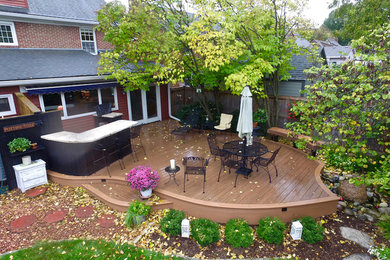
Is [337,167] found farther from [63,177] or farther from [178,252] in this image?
[63,177]

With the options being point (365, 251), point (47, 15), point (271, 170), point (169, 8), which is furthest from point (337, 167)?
point (47, 15)

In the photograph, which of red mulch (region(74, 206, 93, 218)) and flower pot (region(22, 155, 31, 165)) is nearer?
red mulch (region(74, 206, 93, 218))

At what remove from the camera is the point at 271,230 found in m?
4.86

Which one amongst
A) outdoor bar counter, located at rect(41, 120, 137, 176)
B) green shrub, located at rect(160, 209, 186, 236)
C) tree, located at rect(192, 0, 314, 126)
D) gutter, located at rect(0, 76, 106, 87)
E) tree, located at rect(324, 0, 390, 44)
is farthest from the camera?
tree, located at rect(324, 0, 390, 44)

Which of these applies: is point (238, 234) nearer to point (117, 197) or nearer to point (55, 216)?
point (117, 197)

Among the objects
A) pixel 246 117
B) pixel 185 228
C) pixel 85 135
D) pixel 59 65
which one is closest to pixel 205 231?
pixel 185 228

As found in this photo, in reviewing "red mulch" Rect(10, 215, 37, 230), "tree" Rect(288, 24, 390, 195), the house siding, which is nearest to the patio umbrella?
"tree" Rect(288, 24, 390, 195)

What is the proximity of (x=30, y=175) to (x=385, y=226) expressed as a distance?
29.8 ft

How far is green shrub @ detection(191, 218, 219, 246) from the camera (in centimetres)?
478

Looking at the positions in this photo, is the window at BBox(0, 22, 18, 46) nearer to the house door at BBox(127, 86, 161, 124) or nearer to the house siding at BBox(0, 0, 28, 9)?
the house siding at BBox(0, 0, 28, 9)

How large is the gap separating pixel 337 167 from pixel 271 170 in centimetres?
254

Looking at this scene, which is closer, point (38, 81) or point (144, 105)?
point (38, 81)

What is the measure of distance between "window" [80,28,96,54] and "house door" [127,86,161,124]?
3.40 meters

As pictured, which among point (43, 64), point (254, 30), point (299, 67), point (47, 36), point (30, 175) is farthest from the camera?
point (299, 67)
